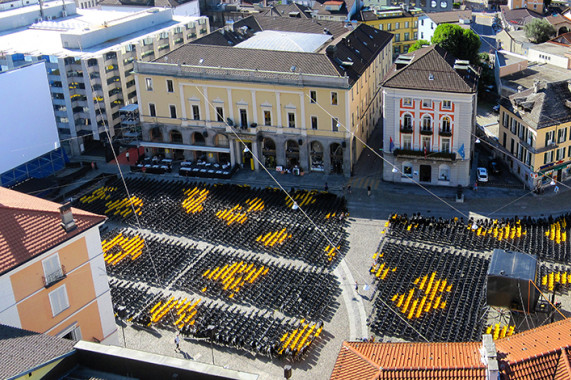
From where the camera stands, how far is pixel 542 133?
79688mm

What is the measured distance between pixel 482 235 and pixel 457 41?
5656cm

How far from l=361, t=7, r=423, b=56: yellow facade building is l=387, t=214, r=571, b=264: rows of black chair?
72572 millimetres

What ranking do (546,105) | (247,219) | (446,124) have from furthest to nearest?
1. (446,124)
2. (546,105)
3. (247,219)

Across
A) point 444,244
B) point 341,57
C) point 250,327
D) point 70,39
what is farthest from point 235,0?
point 250,327

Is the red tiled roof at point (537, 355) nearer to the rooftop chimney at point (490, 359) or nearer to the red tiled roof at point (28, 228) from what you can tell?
the rooftop chimney at point (490, 359)

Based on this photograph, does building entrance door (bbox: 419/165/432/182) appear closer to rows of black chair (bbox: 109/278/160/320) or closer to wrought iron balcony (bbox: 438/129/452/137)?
wrought iron balcony (bbox: 438/129/452/137)

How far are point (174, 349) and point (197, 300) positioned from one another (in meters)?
7.27

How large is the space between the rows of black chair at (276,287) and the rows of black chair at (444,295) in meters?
5.30

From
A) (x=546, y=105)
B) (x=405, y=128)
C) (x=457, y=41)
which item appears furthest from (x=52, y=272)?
(x=457, y=41)

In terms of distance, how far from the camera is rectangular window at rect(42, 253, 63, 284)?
45.1 metres

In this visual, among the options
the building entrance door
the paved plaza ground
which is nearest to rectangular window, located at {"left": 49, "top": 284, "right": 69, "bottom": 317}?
the paved plaza ground

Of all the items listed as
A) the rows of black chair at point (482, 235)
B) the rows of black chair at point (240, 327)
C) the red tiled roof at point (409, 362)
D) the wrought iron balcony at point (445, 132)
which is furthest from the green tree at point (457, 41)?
the red tiled roof at point (409, 362)

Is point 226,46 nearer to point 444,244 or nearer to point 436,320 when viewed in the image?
point 444,244

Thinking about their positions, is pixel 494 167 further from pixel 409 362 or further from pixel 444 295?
pixel 409 362
